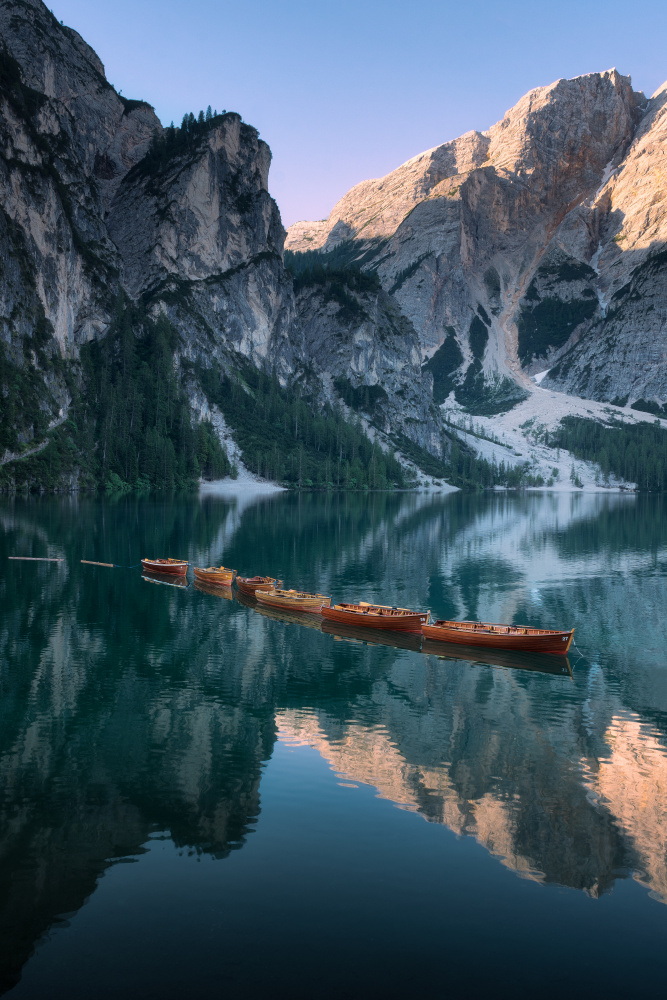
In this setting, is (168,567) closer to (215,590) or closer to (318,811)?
(215,590)

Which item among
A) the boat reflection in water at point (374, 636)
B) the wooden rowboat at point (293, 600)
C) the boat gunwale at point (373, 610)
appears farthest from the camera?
the wooden rowboat at point (293, 600)

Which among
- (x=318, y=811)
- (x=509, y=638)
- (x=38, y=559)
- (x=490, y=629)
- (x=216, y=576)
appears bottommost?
(x=318, y=811)

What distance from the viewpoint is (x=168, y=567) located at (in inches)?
2266

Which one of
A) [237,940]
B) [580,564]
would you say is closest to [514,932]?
[237,940]

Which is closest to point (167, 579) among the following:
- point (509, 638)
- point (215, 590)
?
point (215, 590)

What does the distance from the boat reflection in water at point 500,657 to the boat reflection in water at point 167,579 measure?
25151mm

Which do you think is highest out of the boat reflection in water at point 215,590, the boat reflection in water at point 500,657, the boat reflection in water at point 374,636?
the boat reflection in water at point 215,590

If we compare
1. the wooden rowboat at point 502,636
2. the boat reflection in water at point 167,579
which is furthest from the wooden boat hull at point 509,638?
the boat reflection in water at point 167,579

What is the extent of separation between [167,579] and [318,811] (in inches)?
1635

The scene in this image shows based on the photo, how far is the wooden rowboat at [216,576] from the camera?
54.9m

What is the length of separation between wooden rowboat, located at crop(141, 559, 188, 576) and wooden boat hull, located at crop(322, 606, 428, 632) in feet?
59.2

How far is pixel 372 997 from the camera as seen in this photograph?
11938 millimetres

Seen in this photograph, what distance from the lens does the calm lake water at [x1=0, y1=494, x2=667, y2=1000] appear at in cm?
1295

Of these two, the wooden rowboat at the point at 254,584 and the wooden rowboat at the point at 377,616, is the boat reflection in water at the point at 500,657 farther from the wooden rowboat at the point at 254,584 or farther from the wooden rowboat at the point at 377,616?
the wooden rowboat at the point at 254,584
